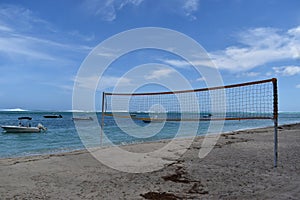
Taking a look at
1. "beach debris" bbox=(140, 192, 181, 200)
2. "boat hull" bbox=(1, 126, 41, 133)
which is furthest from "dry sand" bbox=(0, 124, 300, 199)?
"boat hull" bbox=(1, 126, 41, 133)

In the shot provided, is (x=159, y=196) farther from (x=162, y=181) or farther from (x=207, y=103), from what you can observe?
(x=207, y=103)

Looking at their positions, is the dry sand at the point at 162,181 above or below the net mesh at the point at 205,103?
below

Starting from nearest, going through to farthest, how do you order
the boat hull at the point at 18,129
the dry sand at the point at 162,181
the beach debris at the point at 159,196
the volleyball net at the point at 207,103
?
the beach debris at the point at 159,196
the dry sand at the point at 162,181
the volleyball net at the point at 207,103
the boat hull at the point at 18,129

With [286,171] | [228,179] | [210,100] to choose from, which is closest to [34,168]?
[228,179]

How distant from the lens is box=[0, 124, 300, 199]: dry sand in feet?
11.1

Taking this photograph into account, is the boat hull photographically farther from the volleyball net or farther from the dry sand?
the dry sand

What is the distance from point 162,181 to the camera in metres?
4.06

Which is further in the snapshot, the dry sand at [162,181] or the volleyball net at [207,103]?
the volleyball net at [207,103]

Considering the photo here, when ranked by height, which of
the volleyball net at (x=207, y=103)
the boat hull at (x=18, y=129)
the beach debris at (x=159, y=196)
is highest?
the volleyball net at (x=207, y=103)

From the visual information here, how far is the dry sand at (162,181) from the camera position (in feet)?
11.1

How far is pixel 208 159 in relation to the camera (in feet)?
19.5

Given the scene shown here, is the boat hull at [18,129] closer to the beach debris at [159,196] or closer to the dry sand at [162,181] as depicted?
the dry sand at [162,181]

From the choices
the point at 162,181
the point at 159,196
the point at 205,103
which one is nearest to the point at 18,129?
the point at 205,103

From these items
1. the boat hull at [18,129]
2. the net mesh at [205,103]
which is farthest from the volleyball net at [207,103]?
the boat hull at [18,129]
